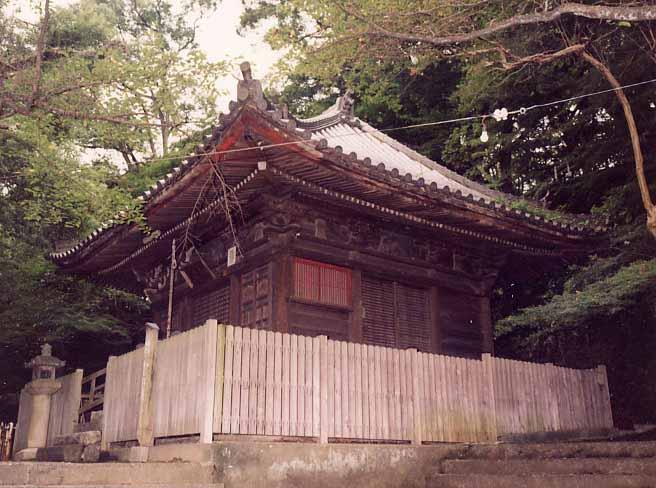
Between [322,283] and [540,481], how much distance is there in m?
4.73

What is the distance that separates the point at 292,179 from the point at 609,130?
6512mm

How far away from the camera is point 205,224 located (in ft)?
36.0

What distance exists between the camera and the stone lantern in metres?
10.2

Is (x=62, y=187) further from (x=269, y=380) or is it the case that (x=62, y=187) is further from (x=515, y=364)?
(x=515, y=364)

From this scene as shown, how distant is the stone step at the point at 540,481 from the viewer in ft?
19.4

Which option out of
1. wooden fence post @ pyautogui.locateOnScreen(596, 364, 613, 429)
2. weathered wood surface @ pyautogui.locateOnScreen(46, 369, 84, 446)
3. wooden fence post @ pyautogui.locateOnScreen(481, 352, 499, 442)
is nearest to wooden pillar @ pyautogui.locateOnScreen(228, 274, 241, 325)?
weathered wood surface @ pyautogui.locateOnScreen(46, 369, 84, 446)

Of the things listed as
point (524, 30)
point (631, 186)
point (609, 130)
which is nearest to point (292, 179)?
point (524, 30)

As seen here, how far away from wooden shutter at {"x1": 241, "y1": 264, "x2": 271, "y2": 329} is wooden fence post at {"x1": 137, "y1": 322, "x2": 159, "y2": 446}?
2.37 meters

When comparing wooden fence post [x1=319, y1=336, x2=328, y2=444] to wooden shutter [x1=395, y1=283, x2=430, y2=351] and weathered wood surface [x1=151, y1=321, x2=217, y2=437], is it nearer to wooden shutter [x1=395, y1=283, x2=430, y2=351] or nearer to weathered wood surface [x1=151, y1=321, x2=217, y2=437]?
weathered wood surface [x1=151, y1=321, x2=217, y2=437]

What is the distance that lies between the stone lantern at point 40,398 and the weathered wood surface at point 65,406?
3.6 inches

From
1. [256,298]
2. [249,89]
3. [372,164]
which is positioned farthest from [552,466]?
[249,89]

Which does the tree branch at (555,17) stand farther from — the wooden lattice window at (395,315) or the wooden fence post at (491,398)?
the wooden fence post at (491,398)

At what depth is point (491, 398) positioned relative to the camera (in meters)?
8.69

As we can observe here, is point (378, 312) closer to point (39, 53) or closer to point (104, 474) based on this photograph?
point (104, 474)
